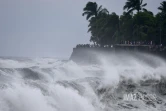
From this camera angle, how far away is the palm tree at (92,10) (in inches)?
2098

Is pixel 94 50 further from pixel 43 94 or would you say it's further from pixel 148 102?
pixel 43 94

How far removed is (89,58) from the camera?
4516cm

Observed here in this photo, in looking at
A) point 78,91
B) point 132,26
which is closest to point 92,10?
point 132,26

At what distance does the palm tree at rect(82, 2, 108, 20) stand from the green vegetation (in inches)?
86.4

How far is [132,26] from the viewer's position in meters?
43.6

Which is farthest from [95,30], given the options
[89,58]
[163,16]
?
[163,16]

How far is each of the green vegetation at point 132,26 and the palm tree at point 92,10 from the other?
7.20ft

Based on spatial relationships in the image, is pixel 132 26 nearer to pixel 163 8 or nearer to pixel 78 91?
pixel 163 8

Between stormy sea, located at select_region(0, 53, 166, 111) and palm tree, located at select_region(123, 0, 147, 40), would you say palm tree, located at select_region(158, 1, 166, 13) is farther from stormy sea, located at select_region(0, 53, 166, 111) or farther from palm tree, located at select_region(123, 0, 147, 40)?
stormy sea, located at select_region(0, 53, 166, 111)

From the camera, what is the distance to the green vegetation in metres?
41.9

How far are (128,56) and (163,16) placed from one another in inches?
394

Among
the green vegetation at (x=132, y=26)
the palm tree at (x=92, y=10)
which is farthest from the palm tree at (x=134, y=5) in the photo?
the palm tree at (x=92, y=10)

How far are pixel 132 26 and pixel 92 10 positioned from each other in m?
11.9

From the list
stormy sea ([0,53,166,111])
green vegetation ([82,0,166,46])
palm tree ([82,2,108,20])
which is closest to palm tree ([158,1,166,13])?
green vegetation ([82,0,166,46])
